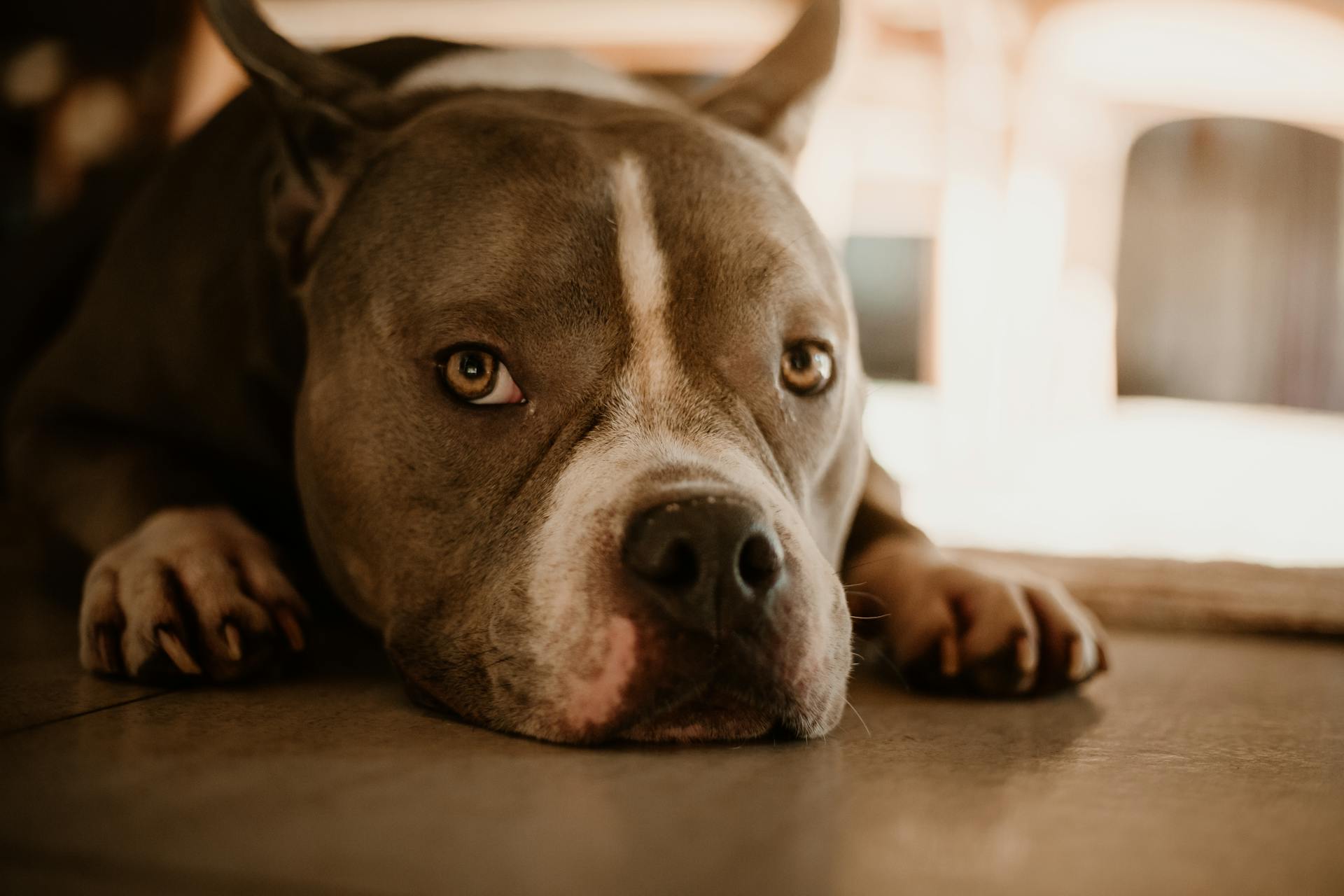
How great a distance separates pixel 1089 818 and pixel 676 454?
21.5 inches

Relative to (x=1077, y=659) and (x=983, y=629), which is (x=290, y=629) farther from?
(x=1077, y=659)

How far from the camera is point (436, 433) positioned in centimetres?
150

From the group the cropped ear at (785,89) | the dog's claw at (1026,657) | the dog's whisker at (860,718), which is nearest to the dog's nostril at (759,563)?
the dog's whisker at (860,718)

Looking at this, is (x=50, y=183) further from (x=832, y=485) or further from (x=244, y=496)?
(x=832, y=485)

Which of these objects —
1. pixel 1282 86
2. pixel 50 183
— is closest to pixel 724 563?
pixel 1282 86

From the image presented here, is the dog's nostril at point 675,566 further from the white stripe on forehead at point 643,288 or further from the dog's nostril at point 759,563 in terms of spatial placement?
the white stripe on forehead at point 643,288

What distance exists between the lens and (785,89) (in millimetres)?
2121

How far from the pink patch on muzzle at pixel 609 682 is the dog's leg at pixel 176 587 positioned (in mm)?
431

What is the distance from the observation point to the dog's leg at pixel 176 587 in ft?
4.66

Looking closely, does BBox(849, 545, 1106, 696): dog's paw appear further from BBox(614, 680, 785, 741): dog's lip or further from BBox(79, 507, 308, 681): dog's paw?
BBox(79, 507, 308, 681): dog's paw

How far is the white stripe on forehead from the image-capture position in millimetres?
1479

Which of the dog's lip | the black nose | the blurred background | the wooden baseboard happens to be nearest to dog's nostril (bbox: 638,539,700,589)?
the black nose

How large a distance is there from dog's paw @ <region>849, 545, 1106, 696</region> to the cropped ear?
796 mm

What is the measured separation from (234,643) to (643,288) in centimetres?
61
